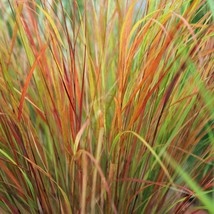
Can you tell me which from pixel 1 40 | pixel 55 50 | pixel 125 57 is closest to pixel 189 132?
pixel 125 57

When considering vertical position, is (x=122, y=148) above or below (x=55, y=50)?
below

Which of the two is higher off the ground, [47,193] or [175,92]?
[175,92]

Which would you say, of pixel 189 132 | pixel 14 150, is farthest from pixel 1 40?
pixel 189 132

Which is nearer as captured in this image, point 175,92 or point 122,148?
point 122,148

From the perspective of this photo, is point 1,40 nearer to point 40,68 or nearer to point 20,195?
point 40,68

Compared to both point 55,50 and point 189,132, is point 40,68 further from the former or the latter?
point 189,132

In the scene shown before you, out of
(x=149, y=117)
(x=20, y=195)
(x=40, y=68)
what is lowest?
(x=20, y=195)

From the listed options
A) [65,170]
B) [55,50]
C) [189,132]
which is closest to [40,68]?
[55,50]

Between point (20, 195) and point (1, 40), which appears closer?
point (20, 195)
